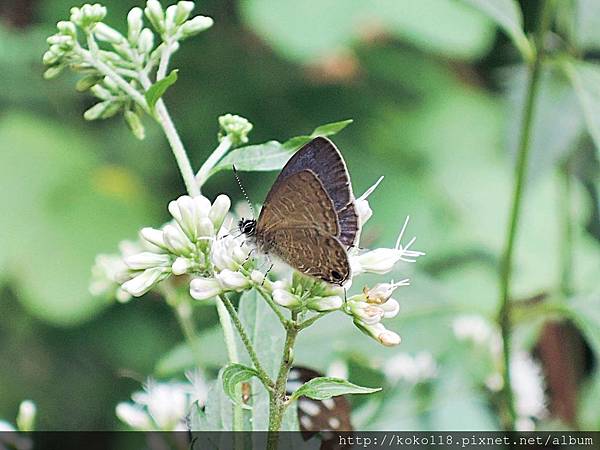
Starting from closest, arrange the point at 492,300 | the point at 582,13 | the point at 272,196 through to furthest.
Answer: the point at 272,196 < the point at 582,13 < the point at 492,300

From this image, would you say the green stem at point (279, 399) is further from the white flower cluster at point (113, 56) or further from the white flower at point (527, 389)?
the white flower at point (527, 389)

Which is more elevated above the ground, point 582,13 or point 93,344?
point 582,13

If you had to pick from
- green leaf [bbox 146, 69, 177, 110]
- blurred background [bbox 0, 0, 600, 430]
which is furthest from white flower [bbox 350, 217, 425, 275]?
blurred background [bbox 0, 0, 600, 430]

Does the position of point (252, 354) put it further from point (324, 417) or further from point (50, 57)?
point (50, 57)

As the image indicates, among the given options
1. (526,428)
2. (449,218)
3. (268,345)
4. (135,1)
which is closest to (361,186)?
(449,218)

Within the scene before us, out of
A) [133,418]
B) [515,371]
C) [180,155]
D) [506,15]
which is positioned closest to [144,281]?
[180,155]

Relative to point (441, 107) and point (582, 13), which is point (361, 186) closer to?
point (441, 107)
